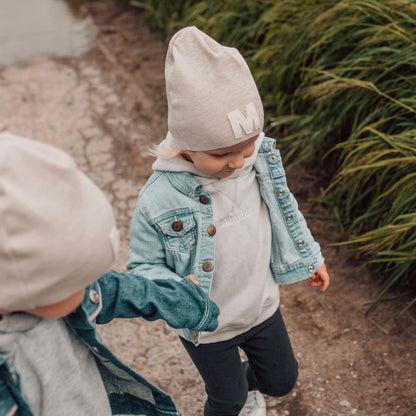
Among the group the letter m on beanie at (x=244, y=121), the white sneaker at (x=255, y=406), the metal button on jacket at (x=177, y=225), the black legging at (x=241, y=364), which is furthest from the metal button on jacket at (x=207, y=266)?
the white sneaker at (x=255, y=406)

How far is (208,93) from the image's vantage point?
1578mm

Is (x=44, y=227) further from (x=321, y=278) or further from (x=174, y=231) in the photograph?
(x=321, y=278)

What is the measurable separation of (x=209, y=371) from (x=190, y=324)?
1.43ft

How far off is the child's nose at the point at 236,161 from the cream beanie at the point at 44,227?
24.1 inches

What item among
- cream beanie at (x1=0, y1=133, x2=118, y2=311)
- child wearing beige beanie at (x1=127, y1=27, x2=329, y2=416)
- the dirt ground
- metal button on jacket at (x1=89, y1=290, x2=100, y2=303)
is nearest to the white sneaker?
the dirt ground

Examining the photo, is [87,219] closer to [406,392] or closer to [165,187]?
[165,187]

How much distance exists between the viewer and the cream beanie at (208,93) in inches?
62.2

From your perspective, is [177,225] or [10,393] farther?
[177,225]

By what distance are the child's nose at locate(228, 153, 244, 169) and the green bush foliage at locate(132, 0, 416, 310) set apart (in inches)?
41.0

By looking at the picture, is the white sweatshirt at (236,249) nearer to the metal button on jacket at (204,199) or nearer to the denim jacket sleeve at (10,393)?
the metal button on jacket at (204,199)

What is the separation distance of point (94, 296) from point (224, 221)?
0.58 m

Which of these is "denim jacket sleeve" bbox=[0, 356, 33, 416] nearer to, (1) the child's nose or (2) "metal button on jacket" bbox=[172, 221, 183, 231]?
(2) "metal button on jacket" bbox=[172, 221, 183, 231]

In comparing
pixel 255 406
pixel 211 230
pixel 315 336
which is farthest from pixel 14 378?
pixel 315 336

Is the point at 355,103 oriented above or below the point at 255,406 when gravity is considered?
above
